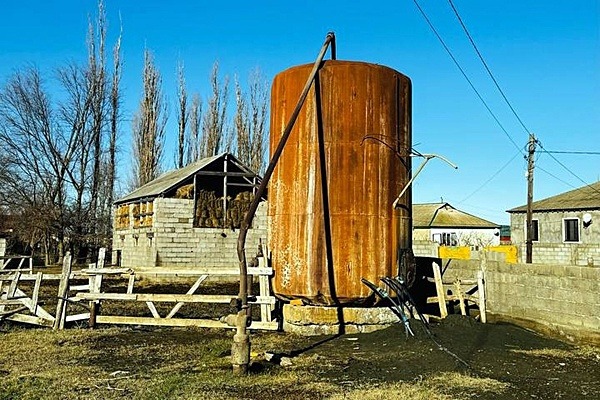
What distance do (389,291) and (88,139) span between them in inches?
1405

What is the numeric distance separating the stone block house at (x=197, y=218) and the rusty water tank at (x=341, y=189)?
1587cm

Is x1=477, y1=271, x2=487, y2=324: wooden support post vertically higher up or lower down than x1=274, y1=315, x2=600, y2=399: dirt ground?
higher up

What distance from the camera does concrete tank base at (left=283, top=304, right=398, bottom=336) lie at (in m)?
11.3

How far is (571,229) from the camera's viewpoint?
117 feet

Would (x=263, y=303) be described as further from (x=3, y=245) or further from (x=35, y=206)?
(x=35, y=206)

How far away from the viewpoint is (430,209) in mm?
59125

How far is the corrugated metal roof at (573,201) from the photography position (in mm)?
34406

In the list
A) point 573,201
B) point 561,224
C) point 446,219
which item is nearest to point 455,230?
point 446,219

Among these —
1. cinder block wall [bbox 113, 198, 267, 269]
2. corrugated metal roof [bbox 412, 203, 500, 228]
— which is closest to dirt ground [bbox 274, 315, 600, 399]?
cinder block wall [bbox 113, 198, 267, 269]

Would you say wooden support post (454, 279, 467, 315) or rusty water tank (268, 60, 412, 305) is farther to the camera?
wooden support post (454, 279, 467, 315)

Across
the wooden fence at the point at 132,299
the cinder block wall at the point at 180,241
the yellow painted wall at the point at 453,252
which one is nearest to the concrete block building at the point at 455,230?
the yellow painted wall at the point at 453,252

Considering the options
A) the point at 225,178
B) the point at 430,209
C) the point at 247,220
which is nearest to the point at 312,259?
the point at 247,220

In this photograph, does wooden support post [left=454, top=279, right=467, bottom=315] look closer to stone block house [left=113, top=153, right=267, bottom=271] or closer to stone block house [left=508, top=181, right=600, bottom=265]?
stone block house [left=113, top=153, right=267, bottom=271]

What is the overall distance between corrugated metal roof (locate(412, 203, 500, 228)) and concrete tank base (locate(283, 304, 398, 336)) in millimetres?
43144
